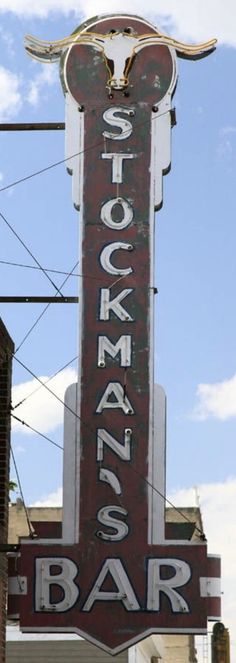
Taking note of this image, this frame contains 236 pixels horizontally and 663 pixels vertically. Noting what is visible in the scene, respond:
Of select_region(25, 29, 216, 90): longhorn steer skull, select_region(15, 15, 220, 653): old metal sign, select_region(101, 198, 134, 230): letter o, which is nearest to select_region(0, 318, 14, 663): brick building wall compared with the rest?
select_region(15, 15, 220, 653): old metal sign

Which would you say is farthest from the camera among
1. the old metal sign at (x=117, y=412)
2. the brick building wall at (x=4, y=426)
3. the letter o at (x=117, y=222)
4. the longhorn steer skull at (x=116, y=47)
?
the longhorn steer skull at (x=116, y=47)

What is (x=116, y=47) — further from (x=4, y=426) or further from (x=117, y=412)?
(x=4, y=426)

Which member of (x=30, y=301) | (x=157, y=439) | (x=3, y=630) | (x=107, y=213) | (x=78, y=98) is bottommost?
(x=3, y=630)

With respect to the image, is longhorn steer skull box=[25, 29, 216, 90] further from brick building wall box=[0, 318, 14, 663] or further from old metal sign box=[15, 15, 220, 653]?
brick building wall box=[0, 318, 14, 663]

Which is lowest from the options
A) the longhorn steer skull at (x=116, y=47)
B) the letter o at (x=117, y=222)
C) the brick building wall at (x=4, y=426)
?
the brick building wall at (x=4, y=426)

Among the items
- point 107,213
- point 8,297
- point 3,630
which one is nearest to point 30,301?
point 8,297

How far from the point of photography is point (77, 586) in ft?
62.3

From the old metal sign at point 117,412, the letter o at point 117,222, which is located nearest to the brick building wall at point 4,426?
the old metal sign at point 117,412

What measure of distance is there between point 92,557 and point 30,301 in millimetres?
3497

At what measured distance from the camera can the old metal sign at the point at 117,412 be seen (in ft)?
62.1

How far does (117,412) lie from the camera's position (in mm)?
19500

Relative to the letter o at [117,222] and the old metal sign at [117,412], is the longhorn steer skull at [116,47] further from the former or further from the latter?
A: the letter o at [117,222]

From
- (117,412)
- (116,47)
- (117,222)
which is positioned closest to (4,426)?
(117,412)

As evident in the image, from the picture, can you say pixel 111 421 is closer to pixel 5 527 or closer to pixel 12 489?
pixel 5 527
